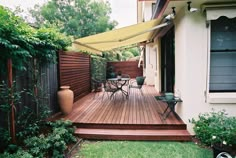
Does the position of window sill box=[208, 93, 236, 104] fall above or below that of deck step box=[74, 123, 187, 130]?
above

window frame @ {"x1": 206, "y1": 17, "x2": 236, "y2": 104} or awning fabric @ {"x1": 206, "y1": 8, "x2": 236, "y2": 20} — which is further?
window frame @ {"x1": 206, "y1": 17, "x2": 236, "y2": 104}

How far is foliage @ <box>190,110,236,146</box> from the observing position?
4413 millimetres

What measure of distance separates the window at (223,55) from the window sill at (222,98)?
0.15 metres

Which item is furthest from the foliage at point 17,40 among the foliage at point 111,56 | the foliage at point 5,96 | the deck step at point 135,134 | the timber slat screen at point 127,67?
the foliage at point 111,56

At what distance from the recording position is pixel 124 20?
1845 inches

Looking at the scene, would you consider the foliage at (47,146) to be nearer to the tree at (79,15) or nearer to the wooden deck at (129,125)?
the wooden deck at (129,125)

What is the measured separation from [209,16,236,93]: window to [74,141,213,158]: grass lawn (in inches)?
72.1

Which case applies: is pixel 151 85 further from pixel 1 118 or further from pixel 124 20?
pixel 124 20

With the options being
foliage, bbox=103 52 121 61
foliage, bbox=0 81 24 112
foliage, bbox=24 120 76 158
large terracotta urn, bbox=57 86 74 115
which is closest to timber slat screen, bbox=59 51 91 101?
large terracotta urn, bbox=57 86 74 115

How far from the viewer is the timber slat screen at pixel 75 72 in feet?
26.5

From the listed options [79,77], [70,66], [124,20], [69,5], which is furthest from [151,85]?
[124,20]

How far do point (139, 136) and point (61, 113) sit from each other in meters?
3.20

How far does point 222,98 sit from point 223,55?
3.92ft

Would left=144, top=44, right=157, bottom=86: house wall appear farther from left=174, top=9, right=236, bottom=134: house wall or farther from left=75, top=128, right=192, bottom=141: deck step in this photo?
left=75, top=128, right=192, bottom=141: deck step
